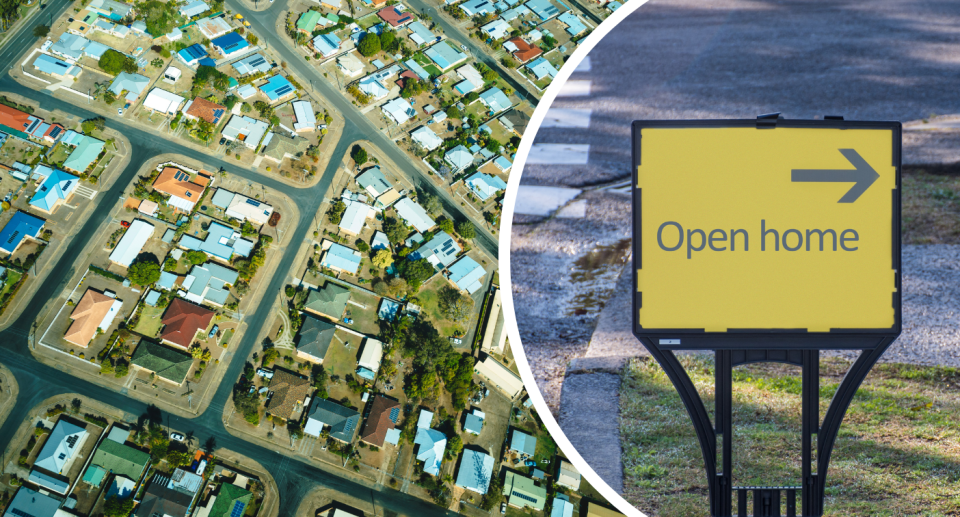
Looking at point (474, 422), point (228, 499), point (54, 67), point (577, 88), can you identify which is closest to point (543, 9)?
point (577, 88)

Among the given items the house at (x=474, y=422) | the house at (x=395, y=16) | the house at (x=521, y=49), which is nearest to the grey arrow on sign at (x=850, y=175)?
the house at (x=474, y=422)

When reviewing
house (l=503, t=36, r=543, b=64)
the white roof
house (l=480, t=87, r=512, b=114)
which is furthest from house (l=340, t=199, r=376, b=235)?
house (l=503, t=36, r=543, b=64)

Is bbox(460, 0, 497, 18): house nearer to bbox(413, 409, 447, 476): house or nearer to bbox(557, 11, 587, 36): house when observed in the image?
bbox(557, 11, 587, 36): house

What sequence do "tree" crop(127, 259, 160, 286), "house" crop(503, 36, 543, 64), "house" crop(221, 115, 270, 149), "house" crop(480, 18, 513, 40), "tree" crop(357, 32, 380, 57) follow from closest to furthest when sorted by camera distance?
1. "tree" crop(127, 259, 160, 286)
2. "house" crop(221, 115, 270, 149)
3. "tree" crop(357, 32, 380, 57)
4. "house" crop(503, 36, 543, 64)
5. "house" crop(480, 18, 513, 40)

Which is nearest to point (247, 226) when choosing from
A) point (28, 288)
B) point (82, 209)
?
point (82, 209)

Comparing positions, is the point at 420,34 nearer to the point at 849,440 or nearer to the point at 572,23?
the point at 572,23

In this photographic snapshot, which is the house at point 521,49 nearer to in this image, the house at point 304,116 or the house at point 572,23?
the house at point 572,23

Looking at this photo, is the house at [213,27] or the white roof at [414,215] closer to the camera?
the white roof at [414,215]
